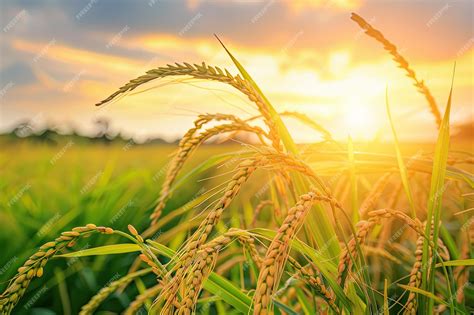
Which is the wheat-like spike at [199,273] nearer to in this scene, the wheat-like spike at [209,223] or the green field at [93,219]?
the wheat-like spike at [209,223]

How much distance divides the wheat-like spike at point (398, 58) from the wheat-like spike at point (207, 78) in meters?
0.45

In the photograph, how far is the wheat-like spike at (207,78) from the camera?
1.25 meters

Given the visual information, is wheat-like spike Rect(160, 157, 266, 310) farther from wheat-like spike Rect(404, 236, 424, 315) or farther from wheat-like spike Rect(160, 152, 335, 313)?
wheat-like spike Rect(404, 236, 424, 315)

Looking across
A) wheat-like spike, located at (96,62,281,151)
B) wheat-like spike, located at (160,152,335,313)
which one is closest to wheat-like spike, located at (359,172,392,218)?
wheat-like spike, located at (96,62,281,151)

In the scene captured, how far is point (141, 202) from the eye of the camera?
13.6 feet

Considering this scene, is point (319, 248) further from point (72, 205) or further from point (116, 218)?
point (72, 205)

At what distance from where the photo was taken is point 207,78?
1.31 meters

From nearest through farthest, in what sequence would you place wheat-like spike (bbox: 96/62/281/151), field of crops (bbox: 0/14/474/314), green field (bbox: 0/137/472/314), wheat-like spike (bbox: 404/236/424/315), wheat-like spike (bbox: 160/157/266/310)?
wheat-like spike (bbox: 160/157/266/310) < field of crops (bbox: 0/14/474/314) < wheat-like spike (bbox: 96/62/281/151) < wheat-like spike (bbox: 404/236/424/315) < green field (bbox: 0/137/472/314)

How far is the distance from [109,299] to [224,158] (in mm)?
1856

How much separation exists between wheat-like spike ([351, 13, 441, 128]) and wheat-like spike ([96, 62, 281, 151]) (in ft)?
1.47

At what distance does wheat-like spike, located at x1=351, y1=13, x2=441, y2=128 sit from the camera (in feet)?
5.35

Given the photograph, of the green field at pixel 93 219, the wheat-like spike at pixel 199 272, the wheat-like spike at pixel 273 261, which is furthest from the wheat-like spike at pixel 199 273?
the green field at pixel 93 219

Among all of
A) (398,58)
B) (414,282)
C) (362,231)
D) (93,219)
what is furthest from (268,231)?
(93,219)

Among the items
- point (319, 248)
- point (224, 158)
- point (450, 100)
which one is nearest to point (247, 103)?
point (224, 158)
